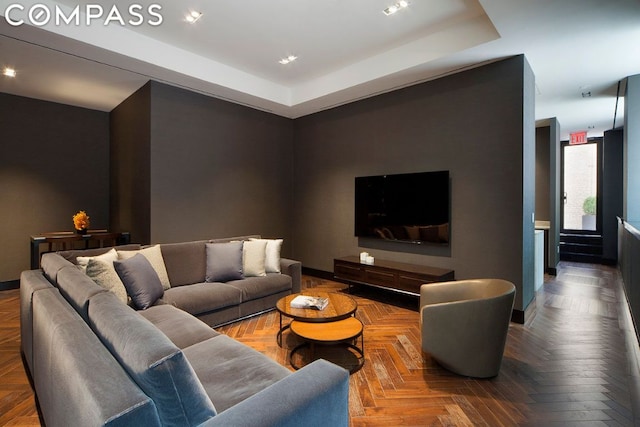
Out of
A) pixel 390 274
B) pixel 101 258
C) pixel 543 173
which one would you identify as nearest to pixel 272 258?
pixel 390 274

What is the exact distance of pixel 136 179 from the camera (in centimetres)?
455

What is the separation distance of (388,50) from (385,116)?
896 millimetres

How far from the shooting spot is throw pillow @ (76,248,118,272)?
263cm

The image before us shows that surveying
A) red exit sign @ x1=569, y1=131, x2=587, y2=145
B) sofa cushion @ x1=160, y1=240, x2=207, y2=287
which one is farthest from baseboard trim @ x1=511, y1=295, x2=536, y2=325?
red exit sign @ x1=569, y1=131, x2=587, y2=145

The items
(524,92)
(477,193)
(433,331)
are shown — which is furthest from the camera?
(477,193)

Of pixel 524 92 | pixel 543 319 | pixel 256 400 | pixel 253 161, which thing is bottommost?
pixel 543 319

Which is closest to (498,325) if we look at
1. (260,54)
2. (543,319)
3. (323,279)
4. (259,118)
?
(543,319)

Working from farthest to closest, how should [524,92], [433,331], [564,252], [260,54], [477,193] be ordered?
1. [564,252]
2. [260,54]
3. [477,193]
4. [524,92]
5. [433,331]

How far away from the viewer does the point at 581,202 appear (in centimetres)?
752

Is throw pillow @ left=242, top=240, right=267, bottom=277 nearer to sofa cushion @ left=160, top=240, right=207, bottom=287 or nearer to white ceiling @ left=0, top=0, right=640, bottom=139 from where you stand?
sofa cushion @ left=160, top=240, right=207, bottom=287

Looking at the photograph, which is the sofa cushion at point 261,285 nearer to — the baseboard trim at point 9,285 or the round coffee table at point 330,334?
the round coffee table at point 330,334

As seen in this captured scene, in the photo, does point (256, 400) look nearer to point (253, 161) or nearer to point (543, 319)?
point (543, 319)

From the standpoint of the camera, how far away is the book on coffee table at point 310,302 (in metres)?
2.68

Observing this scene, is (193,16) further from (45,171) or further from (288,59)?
(45,171)
